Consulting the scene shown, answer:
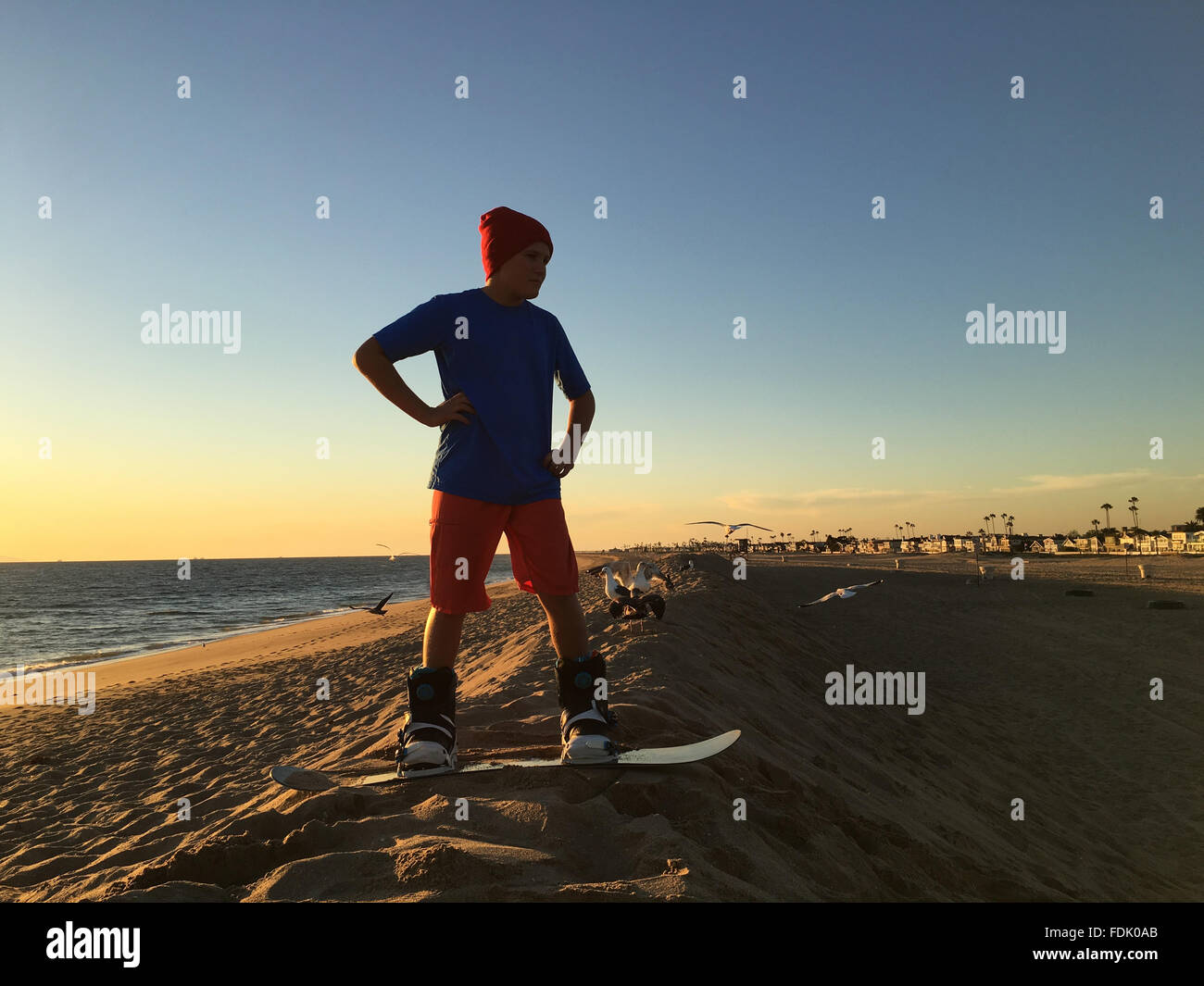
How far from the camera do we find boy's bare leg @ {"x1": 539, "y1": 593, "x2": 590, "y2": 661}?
114 inches

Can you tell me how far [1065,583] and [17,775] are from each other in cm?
3411

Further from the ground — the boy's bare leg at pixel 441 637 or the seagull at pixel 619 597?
the boy's bare leg at pixel 441 637

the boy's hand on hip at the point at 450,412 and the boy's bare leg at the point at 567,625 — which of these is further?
the boy's bare leg at the point at 567,625

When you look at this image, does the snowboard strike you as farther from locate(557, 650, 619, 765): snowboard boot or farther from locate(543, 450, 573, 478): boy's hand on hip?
locate(543, 450, 573, 478): boy's hand on hip

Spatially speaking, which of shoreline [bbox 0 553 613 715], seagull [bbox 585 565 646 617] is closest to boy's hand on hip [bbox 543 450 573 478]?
seagull [bbox 585 565 646 617]

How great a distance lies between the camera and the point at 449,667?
2.90 metres

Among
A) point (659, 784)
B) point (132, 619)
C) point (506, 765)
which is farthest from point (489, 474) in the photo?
point (132, 619)

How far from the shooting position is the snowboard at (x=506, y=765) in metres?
2.71

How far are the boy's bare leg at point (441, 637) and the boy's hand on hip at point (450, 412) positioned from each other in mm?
850

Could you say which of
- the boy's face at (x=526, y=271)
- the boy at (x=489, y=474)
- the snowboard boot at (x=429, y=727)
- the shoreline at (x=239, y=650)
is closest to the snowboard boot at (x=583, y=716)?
the boy at (x=489, y=474)

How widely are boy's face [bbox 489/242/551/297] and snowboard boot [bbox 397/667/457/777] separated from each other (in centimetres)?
182

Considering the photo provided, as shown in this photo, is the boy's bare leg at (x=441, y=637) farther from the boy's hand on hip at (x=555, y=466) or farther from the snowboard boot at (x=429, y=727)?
the boy's hand on hip at (x=555, y=466)
